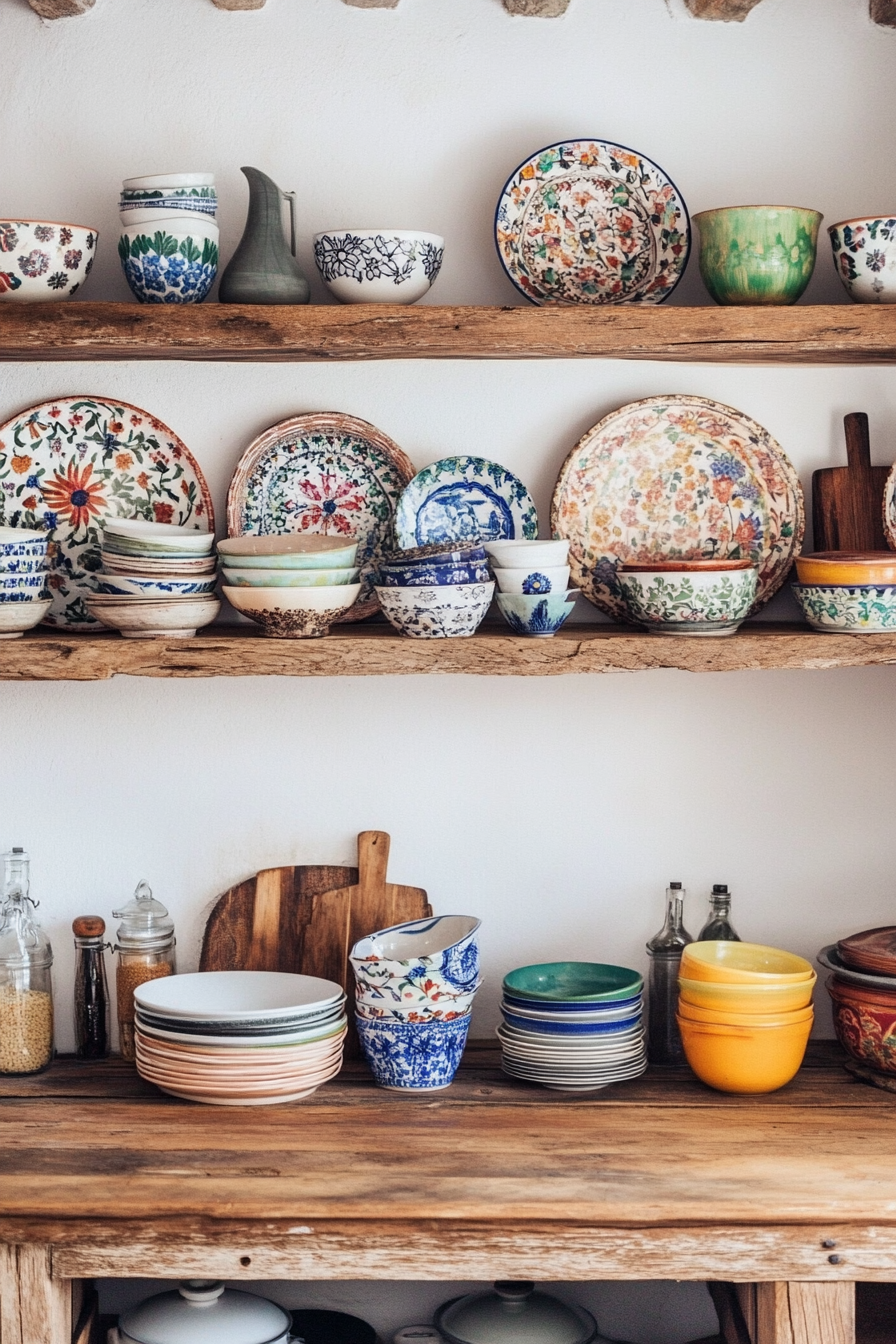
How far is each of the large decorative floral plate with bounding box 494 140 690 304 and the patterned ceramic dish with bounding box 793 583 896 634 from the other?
1.64 feet

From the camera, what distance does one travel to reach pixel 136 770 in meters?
2.03

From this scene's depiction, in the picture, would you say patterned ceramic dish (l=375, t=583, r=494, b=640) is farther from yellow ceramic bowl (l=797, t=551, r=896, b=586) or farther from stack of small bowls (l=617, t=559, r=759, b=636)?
yellow ceramic bowl (l=797, t=551, r=896, b=586)

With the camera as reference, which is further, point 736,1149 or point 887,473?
point 887,473

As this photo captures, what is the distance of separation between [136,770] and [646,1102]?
89 cm

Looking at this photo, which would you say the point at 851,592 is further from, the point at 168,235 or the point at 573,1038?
the point at 168,235

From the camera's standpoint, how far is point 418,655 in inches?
68.6

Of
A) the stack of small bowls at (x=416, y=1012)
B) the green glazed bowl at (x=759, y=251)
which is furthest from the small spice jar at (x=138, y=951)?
the green glazed bowl at (x=759, y=251)

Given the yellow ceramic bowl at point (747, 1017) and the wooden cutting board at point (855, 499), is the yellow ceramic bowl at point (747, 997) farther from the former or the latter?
the wooden cutting board at point (855, 499)

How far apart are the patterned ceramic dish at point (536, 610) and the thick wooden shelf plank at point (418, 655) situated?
0.03 metres

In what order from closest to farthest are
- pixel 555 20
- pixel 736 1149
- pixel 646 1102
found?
pixel 736 1149
pixel 646 1102
pixel 555 20

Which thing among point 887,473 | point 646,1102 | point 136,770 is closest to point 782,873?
point 646,1102

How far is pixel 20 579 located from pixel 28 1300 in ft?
2.92

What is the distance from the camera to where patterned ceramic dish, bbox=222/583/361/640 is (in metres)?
1.74

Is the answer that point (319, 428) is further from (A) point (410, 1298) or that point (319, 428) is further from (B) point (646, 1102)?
(A) point (410, 1298)
